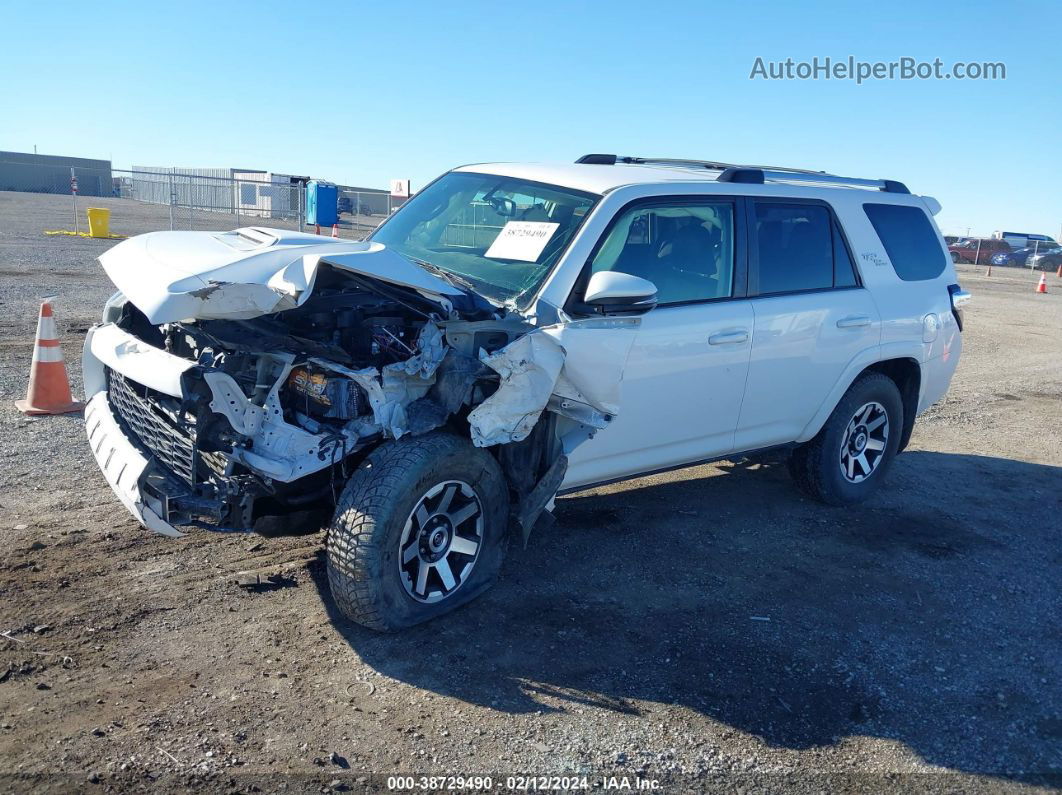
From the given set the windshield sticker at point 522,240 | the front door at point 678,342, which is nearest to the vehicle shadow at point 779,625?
the front door at point 678,342

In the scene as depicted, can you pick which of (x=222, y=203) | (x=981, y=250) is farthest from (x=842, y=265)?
(x=981, y=250)

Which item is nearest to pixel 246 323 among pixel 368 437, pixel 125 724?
pixel 368 437

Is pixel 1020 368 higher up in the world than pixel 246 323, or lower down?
lower down

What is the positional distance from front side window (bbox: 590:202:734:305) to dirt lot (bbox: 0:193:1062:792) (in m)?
1.56

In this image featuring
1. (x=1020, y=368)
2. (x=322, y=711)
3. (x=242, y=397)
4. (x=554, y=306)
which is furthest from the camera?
(x=1020, y=368)

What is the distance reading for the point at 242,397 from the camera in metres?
3.69

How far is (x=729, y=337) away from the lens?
4.94 meters

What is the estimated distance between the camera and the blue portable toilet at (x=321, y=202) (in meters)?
22.2

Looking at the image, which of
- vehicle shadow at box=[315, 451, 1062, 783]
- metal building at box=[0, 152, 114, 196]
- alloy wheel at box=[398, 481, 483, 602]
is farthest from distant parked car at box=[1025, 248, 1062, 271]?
metal building at box=[0, 152, 114, 196]

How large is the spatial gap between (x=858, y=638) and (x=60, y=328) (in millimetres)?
9502

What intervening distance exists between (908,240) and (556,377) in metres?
3.54

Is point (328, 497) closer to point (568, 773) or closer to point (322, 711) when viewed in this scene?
point (322, 711)

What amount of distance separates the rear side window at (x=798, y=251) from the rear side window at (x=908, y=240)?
490 mm

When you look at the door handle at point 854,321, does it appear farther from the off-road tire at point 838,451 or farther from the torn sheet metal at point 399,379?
the torn sheet metal at point 399,379
